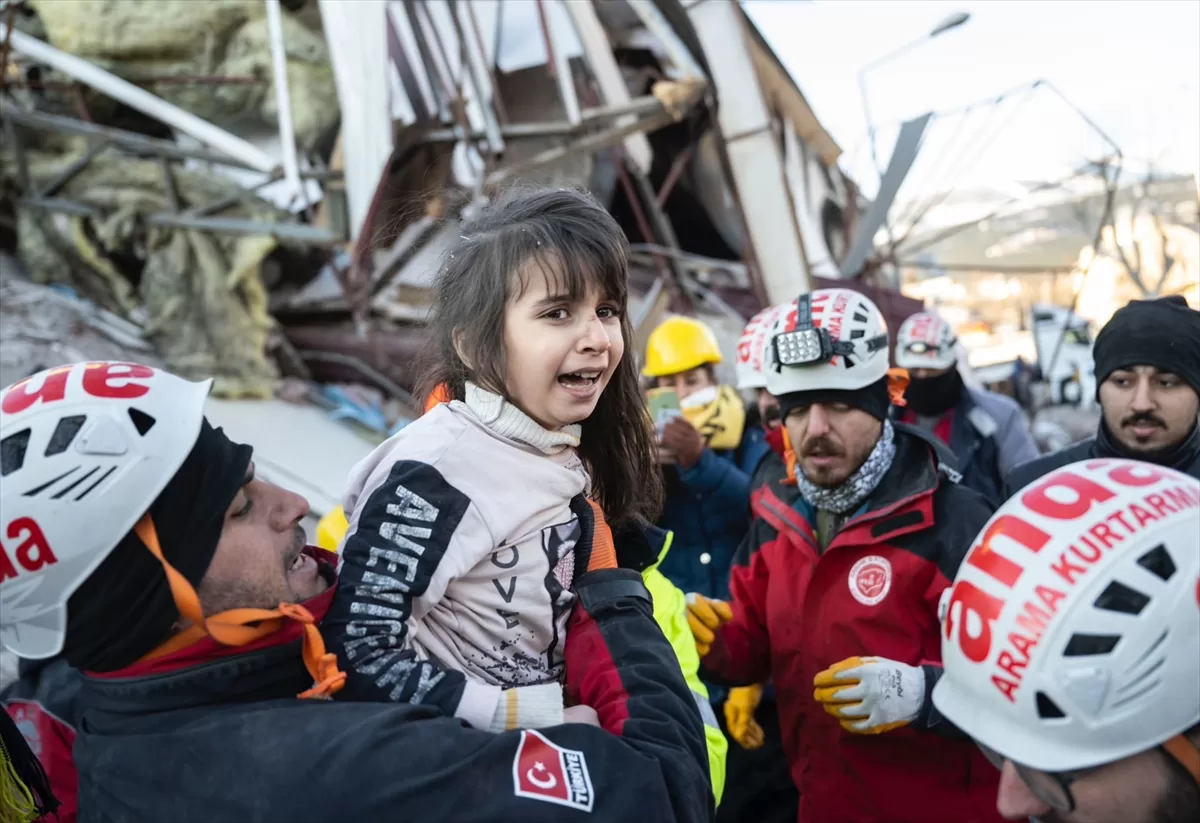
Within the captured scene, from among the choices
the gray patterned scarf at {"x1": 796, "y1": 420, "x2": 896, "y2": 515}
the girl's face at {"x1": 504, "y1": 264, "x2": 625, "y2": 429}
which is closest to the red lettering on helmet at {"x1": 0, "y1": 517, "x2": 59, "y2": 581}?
the girl's face at {"x1": 504, "y1": 264, "x2": 625, "y2": 429}

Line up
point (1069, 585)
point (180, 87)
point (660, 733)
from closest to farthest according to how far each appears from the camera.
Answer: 1. point (1069, 585)
2. point (660, 733)
3. point (180, 87)

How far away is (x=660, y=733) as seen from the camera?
51.3 inches

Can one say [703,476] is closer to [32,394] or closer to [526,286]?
[526,286]

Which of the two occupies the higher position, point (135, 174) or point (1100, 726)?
point (135, 174)

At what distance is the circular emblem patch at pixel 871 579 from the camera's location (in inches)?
85.4

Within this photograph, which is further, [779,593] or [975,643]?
[779,593]

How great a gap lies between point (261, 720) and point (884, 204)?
8.52 metres

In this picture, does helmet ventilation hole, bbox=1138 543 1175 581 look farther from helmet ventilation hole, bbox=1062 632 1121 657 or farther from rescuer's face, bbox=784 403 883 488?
rescuer's face, bbox=784 403 883 488

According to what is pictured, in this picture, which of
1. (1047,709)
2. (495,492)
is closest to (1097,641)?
(1047,709)

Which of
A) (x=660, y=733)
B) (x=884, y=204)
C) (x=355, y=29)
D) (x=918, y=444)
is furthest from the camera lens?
(x=884, y=204)

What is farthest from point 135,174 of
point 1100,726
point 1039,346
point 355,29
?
point 1039,346

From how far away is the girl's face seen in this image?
1.55 metres

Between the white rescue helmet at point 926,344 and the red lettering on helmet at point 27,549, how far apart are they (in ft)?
14.9

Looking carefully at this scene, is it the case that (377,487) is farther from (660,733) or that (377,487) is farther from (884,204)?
(884,204)
